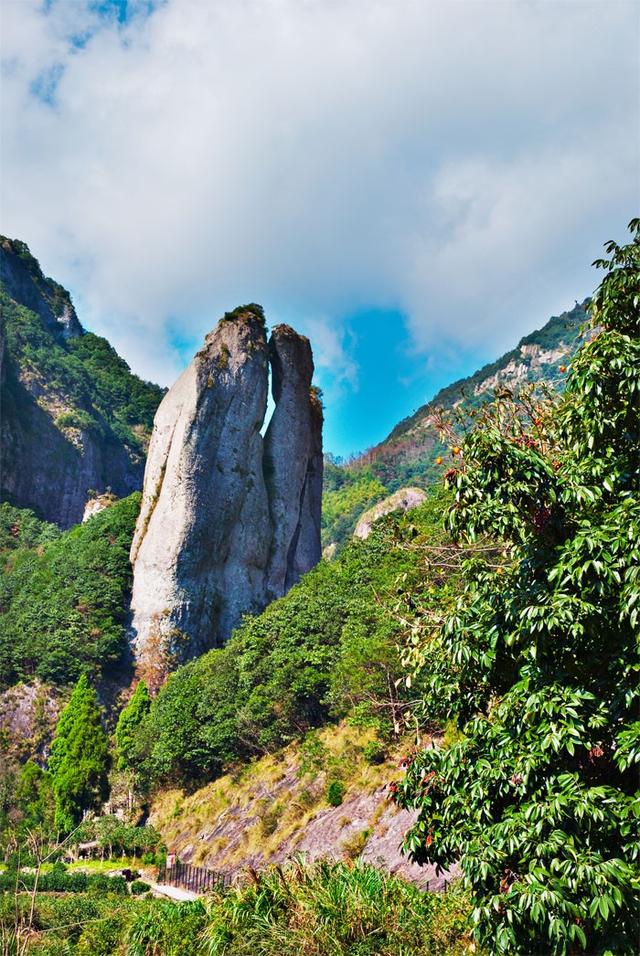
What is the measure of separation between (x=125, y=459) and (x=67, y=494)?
15514 mm

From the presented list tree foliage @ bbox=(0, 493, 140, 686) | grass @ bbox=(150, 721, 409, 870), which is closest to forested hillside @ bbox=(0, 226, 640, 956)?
grass @ bbox=(150, 721, 409, 870)

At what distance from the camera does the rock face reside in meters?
47.2

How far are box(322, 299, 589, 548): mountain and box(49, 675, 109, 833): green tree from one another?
67644 millimetres

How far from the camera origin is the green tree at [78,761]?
35.8 meters

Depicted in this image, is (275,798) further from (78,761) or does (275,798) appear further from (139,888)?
(78,761)

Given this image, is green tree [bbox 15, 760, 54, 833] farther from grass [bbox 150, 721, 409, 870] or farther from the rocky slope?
grass [bbox 150, 721, 409, 870]

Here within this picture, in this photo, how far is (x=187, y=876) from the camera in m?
23.5

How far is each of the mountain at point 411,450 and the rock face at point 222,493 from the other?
5113 centimetres

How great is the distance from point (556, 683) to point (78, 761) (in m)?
35.6

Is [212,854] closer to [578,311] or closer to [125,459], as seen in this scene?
[125,459]

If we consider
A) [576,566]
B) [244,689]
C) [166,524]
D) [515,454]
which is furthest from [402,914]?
[166,524]

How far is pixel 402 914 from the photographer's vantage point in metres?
9.41

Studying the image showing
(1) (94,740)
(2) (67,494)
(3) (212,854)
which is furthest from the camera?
(2) (67,494)

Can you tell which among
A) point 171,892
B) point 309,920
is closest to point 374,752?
point 171,892
